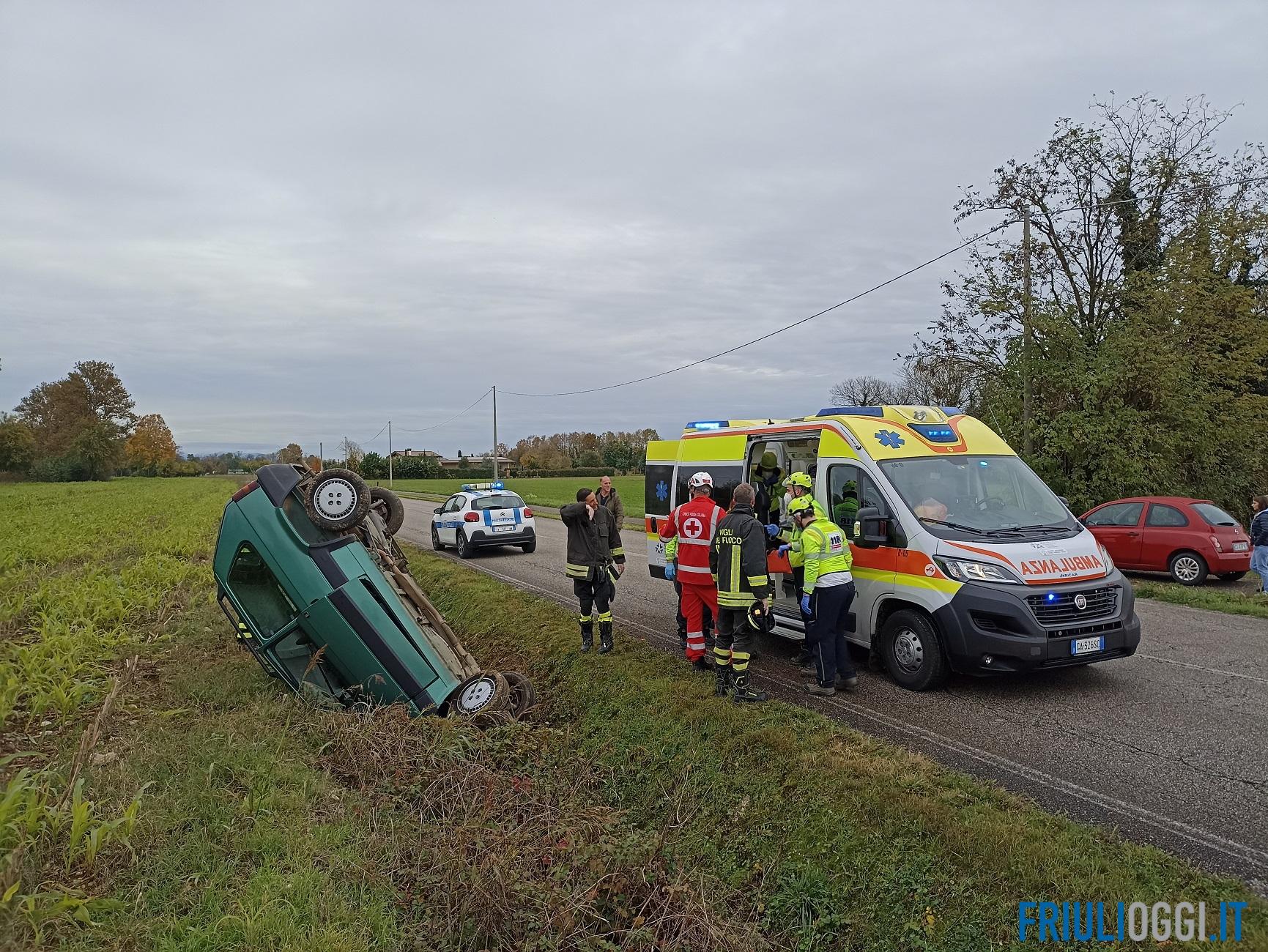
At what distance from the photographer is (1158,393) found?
16.9 m

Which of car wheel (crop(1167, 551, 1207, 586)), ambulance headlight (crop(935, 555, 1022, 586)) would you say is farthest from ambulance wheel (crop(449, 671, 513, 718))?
car wheel (crop(1167, 551, 1207, 586))

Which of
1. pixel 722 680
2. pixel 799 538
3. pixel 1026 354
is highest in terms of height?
pixel 1026 354

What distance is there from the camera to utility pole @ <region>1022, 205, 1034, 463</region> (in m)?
17.0

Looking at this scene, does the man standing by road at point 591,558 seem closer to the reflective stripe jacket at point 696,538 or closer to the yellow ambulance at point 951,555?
the reflective stripe jacket at point 696,538

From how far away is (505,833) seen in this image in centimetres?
475

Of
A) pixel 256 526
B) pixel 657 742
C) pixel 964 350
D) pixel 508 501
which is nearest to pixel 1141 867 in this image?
pixel 657 742

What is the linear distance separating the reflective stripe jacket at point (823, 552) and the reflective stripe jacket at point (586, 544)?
228 centimetres

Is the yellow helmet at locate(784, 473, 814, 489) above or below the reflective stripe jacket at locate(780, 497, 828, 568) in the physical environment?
above

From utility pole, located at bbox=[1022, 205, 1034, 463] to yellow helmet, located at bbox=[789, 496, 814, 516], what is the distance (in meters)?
12.5

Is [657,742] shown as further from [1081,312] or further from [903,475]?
[1081,312]

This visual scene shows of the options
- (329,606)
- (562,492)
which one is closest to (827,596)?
(329,606)

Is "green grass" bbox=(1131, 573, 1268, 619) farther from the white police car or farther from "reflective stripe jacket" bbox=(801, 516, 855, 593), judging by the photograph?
the white police car

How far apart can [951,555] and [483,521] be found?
40.5ft

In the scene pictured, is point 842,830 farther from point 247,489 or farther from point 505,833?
point 247,489
